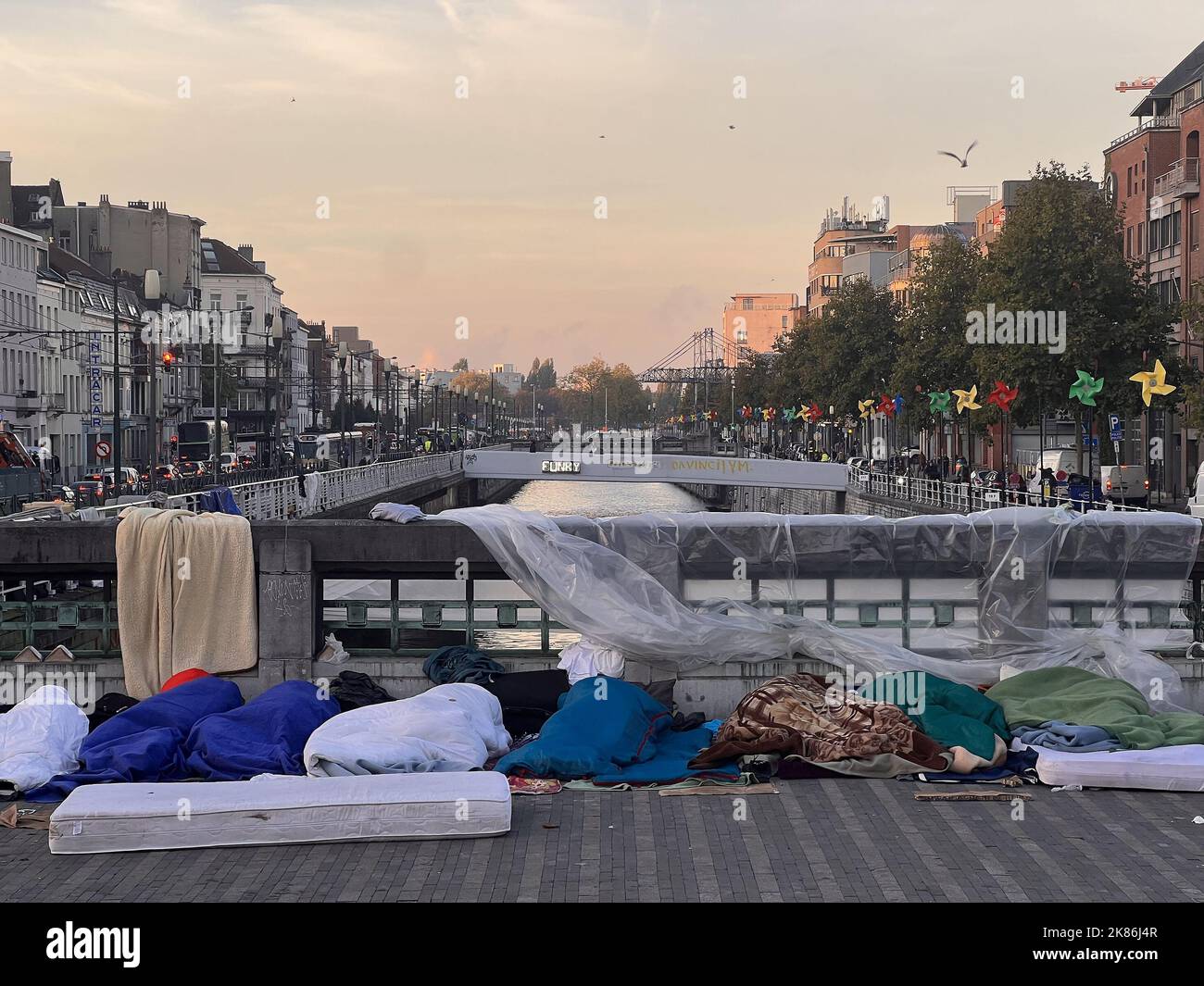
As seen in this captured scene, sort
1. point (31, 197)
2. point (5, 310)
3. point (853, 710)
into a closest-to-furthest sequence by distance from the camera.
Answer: point (853, 710) → point (5, 310) → point (31, 197)

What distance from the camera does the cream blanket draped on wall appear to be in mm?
13414

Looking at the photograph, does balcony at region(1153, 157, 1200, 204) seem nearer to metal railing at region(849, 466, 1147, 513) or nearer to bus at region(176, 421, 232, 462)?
metal railing at region(849, 466, 1147, 513)

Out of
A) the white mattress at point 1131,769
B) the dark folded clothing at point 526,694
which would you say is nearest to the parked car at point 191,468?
the dark folded clothing at point 526,694

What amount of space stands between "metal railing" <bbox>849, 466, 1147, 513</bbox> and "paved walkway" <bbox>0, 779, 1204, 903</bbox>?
92.0 ft

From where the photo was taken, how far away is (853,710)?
12.2 metres

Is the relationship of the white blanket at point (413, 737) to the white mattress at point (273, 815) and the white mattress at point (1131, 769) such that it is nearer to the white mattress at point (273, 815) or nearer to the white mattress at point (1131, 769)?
the white mattress at point (273, 815)

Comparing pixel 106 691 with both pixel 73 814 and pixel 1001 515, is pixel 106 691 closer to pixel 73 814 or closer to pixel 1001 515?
pixel 73 814

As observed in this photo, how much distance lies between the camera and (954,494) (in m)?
48.5

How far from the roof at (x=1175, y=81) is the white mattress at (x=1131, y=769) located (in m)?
66.3

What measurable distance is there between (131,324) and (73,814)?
85880 millimetres

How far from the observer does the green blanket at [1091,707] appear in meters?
11.9

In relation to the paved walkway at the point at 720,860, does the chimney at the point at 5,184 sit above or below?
above
